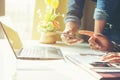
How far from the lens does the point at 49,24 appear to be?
1.43 meters

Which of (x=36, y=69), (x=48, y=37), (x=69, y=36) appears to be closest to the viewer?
(x=36, y=69)

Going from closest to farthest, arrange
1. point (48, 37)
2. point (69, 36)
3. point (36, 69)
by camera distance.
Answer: point (36, 69), point (69, 36), point (48, 37)

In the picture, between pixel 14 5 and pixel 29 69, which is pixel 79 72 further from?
pixel 14 5

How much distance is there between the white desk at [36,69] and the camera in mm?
627

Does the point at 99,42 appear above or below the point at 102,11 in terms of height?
below

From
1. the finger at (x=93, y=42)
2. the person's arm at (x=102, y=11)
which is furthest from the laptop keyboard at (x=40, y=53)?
the person's arm at (x=102, y=11)

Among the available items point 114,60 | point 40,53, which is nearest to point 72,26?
point 40,53

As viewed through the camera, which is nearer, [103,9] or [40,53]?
[40,53]

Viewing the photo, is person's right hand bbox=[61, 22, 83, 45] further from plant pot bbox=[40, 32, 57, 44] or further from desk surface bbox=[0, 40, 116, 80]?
desk surface bbox=[0, 40, 116, 80]

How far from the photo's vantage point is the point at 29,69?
32.1 inches

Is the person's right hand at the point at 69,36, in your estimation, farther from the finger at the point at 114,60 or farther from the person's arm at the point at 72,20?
the finger at the point at 114,60

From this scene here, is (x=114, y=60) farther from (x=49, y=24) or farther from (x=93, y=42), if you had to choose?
(x=49, y=24)

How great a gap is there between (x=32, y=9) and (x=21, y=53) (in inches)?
25.7

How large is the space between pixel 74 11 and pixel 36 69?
0.70 meters
